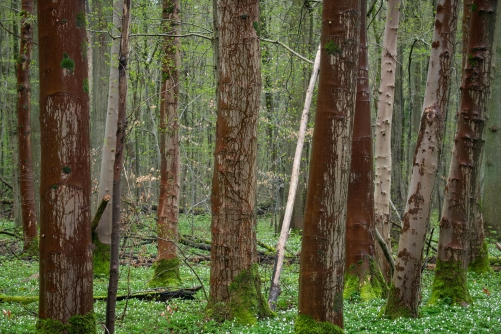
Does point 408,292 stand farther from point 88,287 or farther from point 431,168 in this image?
point 88,287

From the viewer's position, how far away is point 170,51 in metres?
10.9

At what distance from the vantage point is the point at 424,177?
6207 millimetres

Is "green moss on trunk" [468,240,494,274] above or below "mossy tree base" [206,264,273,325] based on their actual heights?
below

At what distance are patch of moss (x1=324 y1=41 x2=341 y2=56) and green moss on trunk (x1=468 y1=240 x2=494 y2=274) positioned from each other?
910 centimetres

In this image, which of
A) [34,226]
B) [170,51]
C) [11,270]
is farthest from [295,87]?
[11,270]

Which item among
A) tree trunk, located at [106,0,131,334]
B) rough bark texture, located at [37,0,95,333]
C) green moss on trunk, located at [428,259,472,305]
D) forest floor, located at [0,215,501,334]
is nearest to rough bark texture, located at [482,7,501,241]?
forest floor, located at [0,215,501,334]

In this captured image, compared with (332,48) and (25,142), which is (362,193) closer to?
(332,48)

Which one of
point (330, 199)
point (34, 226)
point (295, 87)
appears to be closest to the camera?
point (330, 199)

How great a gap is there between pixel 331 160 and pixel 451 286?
4.55 meters

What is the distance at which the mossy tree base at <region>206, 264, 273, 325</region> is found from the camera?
21.0ft

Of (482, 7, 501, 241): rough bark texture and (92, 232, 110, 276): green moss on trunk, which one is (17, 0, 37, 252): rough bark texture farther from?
(482, 7, 501, 241): rough bark texture

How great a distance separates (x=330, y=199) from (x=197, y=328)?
3.07 meters

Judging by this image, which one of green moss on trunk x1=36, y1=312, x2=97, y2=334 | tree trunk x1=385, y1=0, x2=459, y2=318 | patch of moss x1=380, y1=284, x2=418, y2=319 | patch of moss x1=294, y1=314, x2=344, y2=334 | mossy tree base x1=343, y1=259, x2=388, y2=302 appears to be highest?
tree trunk x1=385, y1=0, x2=459, y2=318

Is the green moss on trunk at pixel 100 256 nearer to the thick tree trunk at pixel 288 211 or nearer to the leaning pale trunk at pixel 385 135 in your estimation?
the thick tree trunk at pixel 288 211
